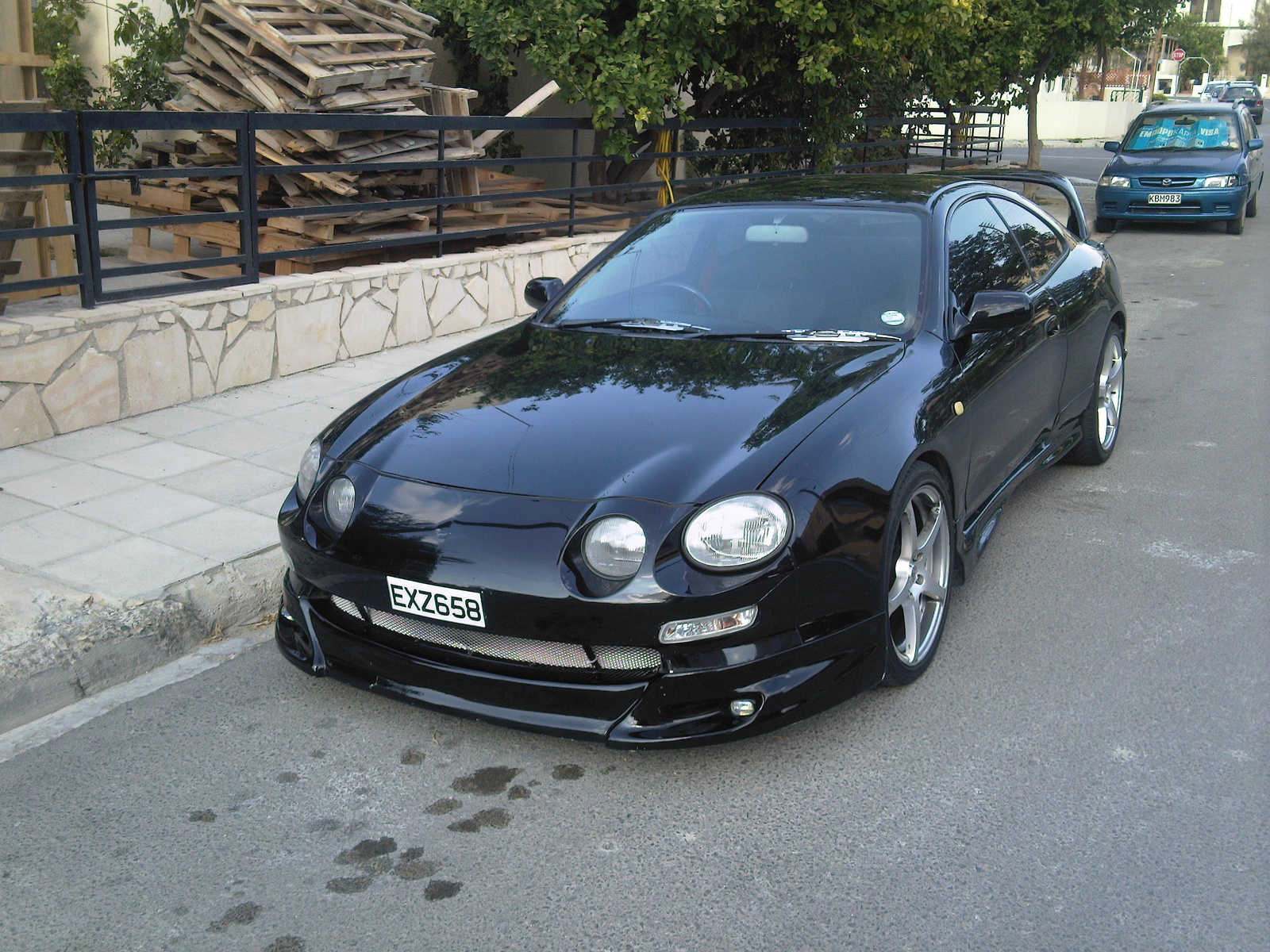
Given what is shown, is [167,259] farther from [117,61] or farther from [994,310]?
[994,310]

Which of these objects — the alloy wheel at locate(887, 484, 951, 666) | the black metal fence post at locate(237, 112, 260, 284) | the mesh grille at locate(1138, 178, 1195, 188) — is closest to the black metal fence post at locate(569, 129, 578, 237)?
the black metal fence post at locate(237, 112, 260, 284)

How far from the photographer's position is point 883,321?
4.36 m

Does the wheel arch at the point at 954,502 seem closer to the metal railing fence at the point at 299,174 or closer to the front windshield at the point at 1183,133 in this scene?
the metal railing fence at the point at 299,174

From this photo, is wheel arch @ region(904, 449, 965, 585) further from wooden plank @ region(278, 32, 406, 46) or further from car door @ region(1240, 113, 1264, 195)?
car door @ region(1240, 113, 1264, 195)

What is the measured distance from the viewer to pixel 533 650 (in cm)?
330

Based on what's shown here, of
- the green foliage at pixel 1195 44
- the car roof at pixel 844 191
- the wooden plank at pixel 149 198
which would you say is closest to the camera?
the car roof at pixel 844 191

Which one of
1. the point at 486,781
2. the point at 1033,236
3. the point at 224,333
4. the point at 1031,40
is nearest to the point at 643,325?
the point at 486,781

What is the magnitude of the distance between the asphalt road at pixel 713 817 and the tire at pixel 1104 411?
175 cm

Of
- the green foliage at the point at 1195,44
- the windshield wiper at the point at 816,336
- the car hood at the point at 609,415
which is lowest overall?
the car hood at the point at 609,415

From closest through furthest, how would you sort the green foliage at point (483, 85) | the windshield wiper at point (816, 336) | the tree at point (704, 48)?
1. the windshield wiper at point (816, 336)
2. the tree at point (704, 48)
3. the green foliage at point (483, 85)

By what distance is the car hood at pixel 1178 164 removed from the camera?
1608 cm

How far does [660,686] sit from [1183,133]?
1654cm

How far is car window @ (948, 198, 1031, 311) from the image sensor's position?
183 inches

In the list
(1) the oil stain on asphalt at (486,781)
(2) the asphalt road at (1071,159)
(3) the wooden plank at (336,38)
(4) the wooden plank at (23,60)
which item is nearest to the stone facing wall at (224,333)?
(3) the wooden plank at (336,38)
